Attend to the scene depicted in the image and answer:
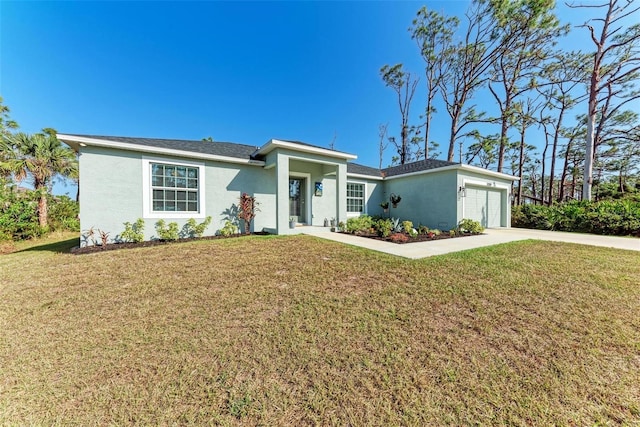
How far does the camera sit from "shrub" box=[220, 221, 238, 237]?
839 cm

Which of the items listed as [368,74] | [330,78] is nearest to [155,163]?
[330,78]

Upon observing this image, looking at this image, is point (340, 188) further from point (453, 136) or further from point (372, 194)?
point (453, 136)

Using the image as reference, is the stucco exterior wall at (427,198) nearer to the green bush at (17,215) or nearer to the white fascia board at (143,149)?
the white fascia board at (143,149)

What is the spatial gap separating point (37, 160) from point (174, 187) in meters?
9.29

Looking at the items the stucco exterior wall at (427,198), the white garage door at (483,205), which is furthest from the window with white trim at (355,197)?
the white garage door at (483,205)

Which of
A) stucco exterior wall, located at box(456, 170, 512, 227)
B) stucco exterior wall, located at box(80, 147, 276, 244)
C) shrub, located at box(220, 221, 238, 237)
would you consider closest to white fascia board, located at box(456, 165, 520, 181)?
stucco exterior wall, located at box(456, 170, 512, 227)

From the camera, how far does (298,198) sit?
1114 centimetres

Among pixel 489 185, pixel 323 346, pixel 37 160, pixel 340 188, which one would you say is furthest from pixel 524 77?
pixel 37 160

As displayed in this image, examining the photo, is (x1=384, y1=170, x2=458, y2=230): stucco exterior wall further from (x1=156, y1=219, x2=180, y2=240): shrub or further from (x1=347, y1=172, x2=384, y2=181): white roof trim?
(x1=156, y1=219, x2=180, y2=240): shrub

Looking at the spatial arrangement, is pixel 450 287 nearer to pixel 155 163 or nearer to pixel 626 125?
pixel 155 163

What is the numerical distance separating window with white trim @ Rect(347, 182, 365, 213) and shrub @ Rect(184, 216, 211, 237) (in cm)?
715

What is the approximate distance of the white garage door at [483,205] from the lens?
11291mm

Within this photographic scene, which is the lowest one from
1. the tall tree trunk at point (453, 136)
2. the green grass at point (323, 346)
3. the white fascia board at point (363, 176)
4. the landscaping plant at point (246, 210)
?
the green grass at point (323, 346)

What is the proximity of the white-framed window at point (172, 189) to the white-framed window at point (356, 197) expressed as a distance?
7.23m
